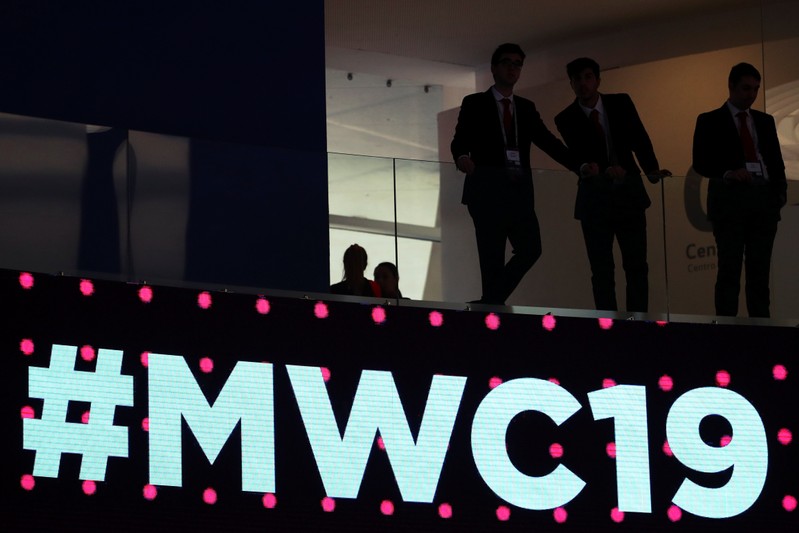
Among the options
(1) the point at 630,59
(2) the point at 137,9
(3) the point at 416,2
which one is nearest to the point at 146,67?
(2) the point at 137,9

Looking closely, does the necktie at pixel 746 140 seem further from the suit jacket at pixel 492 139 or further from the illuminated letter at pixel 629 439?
the illuminated letter at pixel 629 439

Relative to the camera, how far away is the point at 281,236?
25.9 ft

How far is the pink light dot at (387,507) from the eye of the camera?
782cm

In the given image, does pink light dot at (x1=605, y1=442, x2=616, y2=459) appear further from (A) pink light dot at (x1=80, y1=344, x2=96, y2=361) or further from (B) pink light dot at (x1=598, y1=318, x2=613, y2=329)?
(A) pink light dot at (x1=80, y1=344, x2=96, y2=361)

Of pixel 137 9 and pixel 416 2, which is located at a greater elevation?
pixel 416 2

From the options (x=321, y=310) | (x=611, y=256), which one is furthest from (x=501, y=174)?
(x=321, y=310)

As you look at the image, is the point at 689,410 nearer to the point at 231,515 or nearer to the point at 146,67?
the point at 231,515

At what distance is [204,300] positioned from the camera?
303 inches

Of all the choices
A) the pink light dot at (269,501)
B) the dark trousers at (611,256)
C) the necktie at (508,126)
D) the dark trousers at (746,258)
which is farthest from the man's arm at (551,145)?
the pink light dot at (269,501)

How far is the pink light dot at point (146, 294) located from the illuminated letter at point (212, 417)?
0.27 m

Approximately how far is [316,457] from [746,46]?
22.0ft

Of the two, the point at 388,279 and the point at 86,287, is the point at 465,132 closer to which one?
the point at 388,279

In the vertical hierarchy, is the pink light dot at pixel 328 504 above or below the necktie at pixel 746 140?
below

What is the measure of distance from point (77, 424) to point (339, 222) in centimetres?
167
